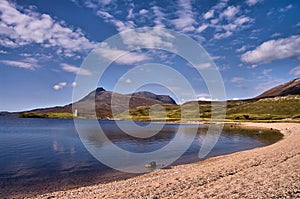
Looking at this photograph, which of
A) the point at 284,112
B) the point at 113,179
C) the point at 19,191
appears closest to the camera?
the point at 19,191

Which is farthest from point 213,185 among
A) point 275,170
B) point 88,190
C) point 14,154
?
point 14,154

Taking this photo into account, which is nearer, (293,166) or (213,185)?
(213,185)

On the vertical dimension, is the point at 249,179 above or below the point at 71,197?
above

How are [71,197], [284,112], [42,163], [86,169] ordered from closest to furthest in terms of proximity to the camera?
[71,197] → [86,169] → [42,163] → [284,112]

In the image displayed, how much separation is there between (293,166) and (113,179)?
1758cm

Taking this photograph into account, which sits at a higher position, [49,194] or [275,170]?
[275,170]

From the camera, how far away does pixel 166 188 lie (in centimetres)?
1920

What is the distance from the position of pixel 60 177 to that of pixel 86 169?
15.6 feet

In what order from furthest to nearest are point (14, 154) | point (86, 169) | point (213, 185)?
point (14, 154) < point (86, 169) < point (213, 185)

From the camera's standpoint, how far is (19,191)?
2483cm

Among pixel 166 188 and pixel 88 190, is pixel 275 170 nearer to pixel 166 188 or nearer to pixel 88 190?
pixel 166 188

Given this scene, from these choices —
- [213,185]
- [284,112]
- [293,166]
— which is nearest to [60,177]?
[213,185]

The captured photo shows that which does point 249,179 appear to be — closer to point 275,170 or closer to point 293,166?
point 275,170

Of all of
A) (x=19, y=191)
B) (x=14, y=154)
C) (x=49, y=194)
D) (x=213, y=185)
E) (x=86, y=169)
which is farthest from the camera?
(x=14, y=154)
